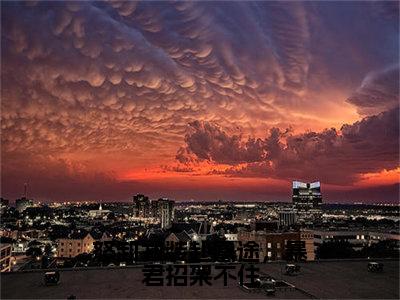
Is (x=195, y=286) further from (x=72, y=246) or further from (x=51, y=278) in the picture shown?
(x=72, y=246)

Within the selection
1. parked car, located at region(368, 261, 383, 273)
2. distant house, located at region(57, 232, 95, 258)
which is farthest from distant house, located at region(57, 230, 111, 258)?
parked car, located at region(368, 261, 383, 273)

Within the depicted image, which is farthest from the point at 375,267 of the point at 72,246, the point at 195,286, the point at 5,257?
the point at 72,246

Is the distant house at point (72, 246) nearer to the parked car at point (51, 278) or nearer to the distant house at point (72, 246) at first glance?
the distant house at point (72, 246)

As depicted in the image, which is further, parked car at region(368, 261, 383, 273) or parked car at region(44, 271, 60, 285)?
parked car at region(368, 261, 383, 273)

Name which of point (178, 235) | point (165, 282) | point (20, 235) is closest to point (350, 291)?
point (165, 282)

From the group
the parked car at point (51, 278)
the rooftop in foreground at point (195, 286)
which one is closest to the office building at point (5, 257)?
the rooftop in foreground at point (195, 286)

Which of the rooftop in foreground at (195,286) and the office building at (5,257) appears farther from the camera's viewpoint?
the office building at (5,257)

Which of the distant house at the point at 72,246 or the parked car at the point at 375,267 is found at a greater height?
the parked car at the point at 375,267

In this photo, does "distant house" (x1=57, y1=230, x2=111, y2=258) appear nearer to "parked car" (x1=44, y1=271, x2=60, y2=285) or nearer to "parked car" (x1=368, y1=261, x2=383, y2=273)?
"parked car" (x1=44, y1=271, x2=60, y2=285)

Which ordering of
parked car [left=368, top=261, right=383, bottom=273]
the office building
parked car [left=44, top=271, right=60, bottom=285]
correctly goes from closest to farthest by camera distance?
parked car [left=44, top=271, right=60, bottom=285] < parked car [left=368, top=261, right=383, bottom=273] < the office building
